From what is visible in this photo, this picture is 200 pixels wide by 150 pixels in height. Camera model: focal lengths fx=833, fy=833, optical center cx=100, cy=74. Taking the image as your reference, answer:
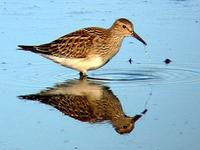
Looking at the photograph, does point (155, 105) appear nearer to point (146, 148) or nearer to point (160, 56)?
point (146, 148)

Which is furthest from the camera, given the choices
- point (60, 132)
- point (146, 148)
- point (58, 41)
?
point (58, 41)

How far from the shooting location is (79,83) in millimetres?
10805

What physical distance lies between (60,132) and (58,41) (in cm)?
321

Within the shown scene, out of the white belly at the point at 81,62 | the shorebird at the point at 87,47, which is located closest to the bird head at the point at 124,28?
the shorebird at the point at 87,47

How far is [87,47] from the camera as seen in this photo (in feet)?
37.8

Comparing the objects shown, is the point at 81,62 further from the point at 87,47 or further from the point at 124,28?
the point at 124,28

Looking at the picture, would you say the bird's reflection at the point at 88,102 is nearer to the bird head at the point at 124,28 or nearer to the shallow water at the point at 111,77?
the shallow water at the point at 111,77

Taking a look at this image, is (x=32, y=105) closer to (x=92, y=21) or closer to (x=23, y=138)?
(x=23, y=138)

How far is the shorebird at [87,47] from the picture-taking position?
448 inches

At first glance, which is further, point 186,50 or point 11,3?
point 11,3

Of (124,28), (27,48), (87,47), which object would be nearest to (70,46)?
(87,47)

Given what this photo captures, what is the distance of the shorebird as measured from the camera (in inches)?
448

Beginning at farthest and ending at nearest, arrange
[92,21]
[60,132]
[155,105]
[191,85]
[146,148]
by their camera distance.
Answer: [92,21]
[191,85]
[155,105]
[60,132]
[146,148]

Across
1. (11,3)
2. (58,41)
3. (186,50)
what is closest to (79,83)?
(58,41)
